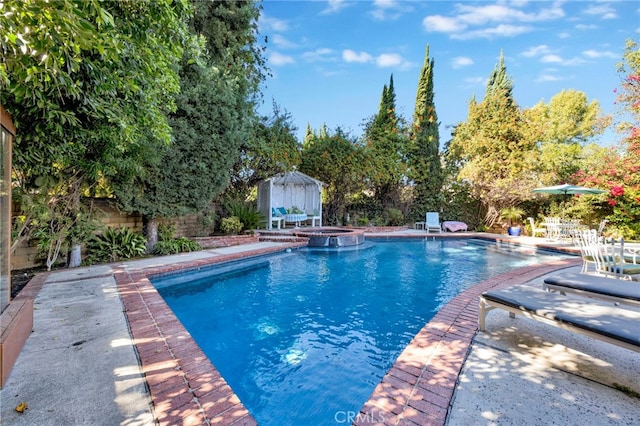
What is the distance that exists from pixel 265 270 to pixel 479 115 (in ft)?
50.7

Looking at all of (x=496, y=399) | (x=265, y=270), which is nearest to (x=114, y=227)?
(x=265, y=270)

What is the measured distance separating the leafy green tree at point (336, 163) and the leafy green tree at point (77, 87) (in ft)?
34.3

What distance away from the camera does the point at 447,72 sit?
63.7ft

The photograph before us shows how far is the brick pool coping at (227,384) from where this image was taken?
2.10 m

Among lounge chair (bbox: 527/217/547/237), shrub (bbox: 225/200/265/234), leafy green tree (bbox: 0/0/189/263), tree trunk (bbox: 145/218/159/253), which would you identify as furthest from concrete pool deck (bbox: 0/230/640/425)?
lounge chair (bbox: 527/217/547/237)

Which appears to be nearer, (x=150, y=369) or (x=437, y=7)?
(x=150, y=369)

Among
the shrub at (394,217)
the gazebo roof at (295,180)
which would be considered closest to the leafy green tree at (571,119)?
the shrub at (394,217)

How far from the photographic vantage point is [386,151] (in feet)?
58.6

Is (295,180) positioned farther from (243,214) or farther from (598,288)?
(598,288)

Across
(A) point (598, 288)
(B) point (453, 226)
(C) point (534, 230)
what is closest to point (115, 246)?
(A) point (598, 288)

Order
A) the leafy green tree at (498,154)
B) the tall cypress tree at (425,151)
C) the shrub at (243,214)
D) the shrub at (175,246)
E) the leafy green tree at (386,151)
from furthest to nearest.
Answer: the tall cypress tree at (425,151), the leafy green tree at (386,151), the leafy green tree at (498,154), the shrub at (243,214), the shrub at (175,246)

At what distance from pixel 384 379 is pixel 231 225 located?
9869 mm

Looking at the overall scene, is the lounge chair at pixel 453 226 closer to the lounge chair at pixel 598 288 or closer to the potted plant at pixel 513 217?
the potted plant at pixel 513 217

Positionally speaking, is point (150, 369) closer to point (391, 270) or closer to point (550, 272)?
point (391, 270)
